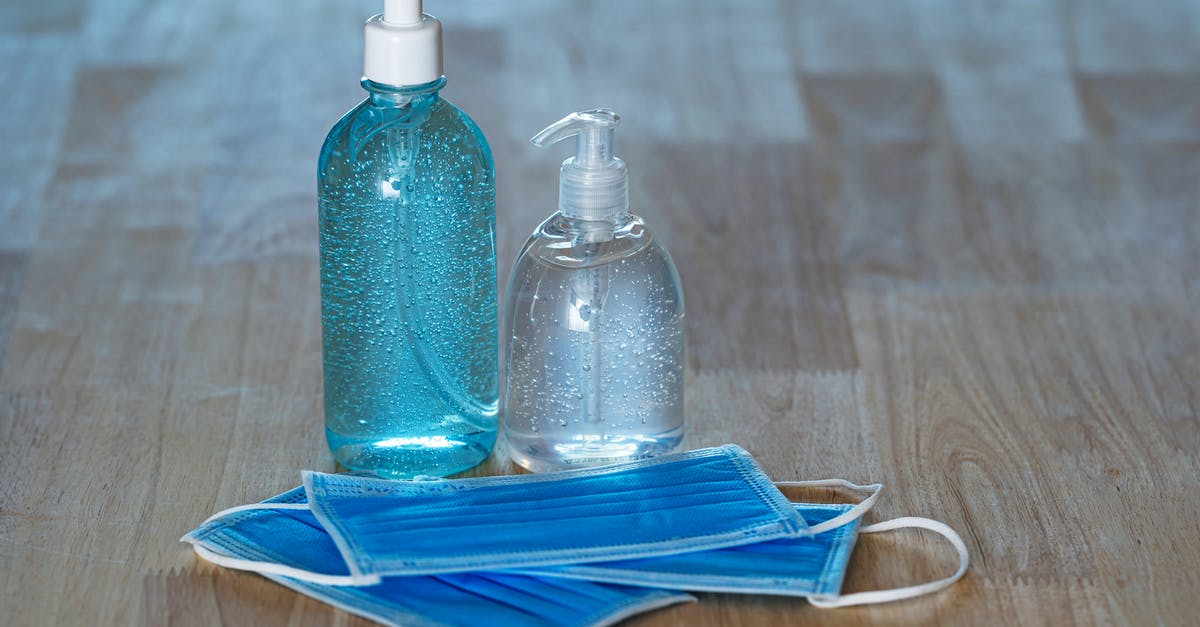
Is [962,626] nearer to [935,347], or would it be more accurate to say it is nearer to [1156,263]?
[935,347]

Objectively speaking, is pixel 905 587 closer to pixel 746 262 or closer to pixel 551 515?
pixel 551 515

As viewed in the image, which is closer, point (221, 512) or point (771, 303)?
point (221, 512)

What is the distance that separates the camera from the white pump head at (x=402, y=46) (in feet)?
2.52

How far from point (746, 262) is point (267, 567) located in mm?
540

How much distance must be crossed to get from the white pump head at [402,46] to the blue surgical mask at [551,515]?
0.22m

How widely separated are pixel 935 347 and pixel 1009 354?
0.05 m

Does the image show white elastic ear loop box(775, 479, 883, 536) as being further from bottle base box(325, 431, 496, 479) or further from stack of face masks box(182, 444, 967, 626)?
bottle base box(325, 431, 496, 479)

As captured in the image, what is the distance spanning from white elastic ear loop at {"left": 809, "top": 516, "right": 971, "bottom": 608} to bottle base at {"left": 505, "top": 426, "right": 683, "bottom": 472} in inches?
5.4

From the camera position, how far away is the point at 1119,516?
33.5 inches

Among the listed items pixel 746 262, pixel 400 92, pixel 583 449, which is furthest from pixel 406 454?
pixel 746 262

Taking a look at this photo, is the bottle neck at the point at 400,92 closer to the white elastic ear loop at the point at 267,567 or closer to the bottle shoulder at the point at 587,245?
the bottle shoulder at the point at 587,245

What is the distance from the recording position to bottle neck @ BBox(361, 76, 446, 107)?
2.56 ft

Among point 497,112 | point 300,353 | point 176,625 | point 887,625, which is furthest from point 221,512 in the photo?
point 497,112

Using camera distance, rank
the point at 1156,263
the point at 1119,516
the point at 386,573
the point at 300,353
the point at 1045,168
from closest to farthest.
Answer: the point at 386,573, the point at 1119,516, the point at 300,353, the point at 1156,263, the point at 1045,168
